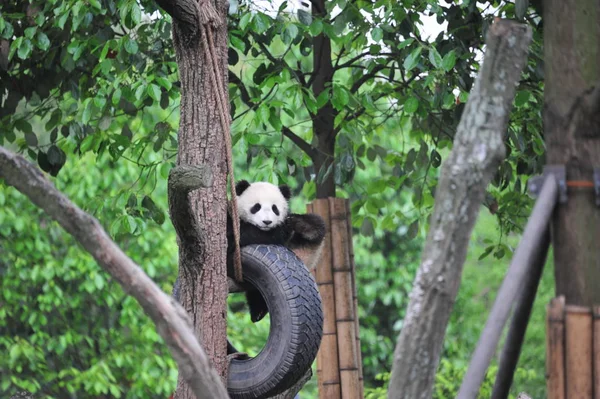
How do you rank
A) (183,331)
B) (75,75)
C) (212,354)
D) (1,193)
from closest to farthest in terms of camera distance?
(183,331) → (212,354) → (75,75) → (1,193)

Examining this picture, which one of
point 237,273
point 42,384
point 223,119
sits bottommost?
point 42,384

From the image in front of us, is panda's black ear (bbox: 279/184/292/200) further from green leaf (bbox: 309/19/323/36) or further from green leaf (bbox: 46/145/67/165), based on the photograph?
green leaf (bbox: 46/145/67/165)

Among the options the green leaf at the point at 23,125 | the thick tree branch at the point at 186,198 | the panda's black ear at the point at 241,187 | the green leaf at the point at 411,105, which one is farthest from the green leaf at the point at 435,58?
the green leaf at the point at 23,125

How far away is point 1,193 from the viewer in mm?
8367

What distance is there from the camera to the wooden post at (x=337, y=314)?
534 cm

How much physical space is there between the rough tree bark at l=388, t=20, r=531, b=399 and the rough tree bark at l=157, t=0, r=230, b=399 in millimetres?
1260

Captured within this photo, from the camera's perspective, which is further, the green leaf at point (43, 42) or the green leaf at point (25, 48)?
the green leaf at point (43, 42)

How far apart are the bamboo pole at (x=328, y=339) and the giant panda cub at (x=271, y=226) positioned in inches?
26.5

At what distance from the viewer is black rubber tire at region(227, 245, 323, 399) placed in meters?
3.69

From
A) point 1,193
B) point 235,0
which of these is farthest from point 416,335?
point 1,193

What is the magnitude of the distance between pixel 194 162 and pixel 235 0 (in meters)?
1.54

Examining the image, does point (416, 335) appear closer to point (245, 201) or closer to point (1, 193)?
point (245, 201)

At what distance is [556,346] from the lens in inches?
103

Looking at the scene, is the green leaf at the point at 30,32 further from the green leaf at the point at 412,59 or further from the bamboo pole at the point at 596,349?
the bamboo pole at the point at 596,349
